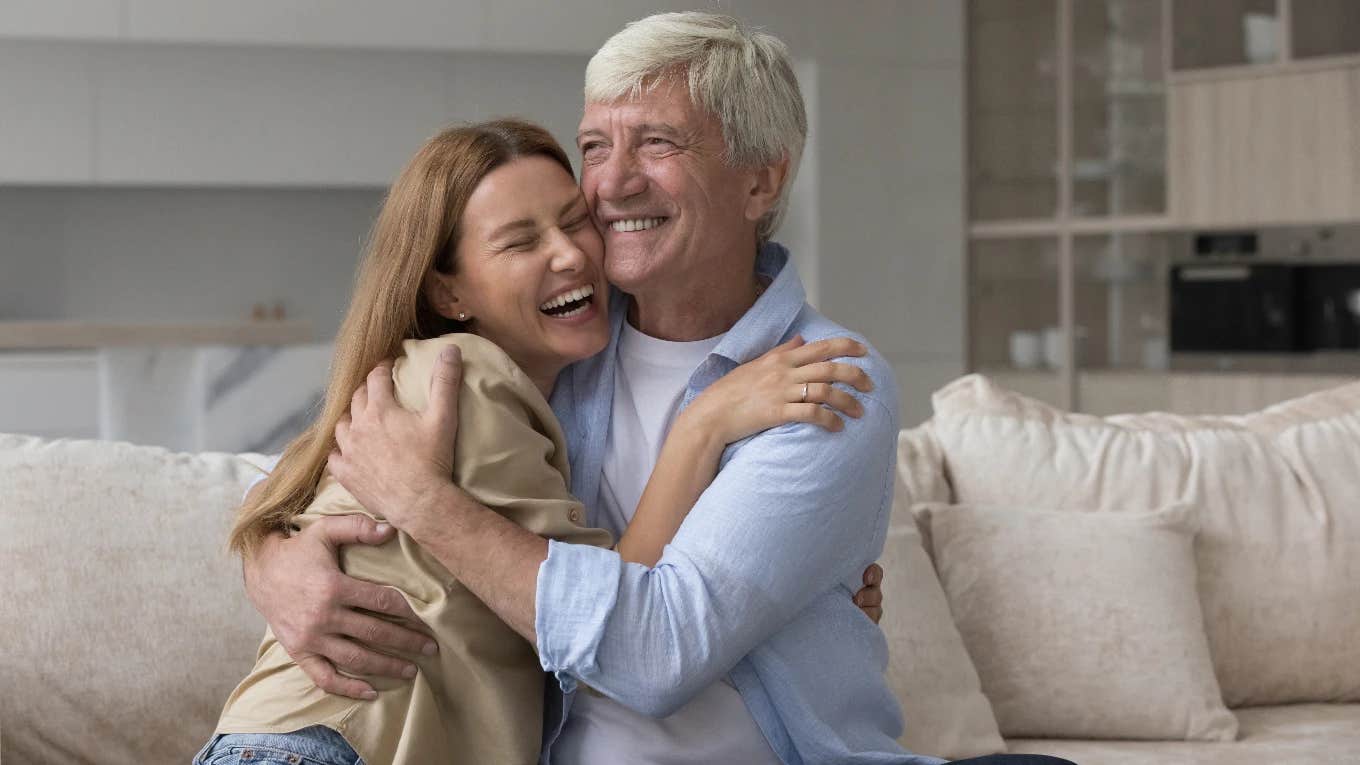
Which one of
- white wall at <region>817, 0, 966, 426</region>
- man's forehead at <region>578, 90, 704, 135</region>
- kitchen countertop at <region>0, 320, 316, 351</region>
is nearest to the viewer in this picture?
man's forehead at <region>578, 90, 704, 135</region>

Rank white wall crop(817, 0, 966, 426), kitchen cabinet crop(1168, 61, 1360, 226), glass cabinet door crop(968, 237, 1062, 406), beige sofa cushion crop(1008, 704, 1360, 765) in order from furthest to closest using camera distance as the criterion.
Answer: glass cabinet door crop(968, 237, 1062, 406), white wall crop(817, 0, 966, 426), kitchen cabinet crop(1168, 61, 1360, 226), beige sofa cushion crop(1008, 704, 1360, 765)

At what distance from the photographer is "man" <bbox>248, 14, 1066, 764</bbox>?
1.46m

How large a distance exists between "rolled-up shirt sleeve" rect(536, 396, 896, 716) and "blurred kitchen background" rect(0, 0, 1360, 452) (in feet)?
12.6

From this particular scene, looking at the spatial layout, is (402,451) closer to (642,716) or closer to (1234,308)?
(642,716)

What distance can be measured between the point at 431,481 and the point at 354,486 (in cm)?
A: 11

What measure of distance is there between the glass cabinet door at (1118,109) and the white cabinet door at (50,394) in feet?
13.5

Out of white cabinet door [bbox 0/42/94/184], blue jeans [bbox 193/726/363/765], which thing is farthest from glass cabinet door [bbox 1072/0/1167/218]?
blue jeans [bbox 193/726/363/765]

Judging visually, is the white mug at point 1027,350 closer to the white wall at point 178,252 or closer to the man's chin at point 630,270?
the white wall at point 178,252

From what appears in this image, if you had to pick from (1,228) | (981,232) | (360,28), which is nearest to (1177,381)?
(981,232)

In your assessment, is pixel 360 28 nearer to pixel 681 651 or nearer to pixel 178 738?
pixel 178 738

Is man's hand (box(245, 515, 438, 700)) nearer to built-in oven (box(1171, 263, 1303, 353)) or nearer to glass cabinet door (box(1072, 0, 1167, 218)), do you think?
built-in oven (box(1171, 263, 1303, 353))

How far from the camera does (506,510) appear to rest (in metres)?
1.51

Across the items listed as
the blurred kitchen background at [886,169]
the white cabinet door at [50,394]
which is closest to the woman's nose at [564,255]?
the blurred kitchen background at [886,169]

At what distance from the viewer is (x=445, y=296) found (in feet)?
5.71
